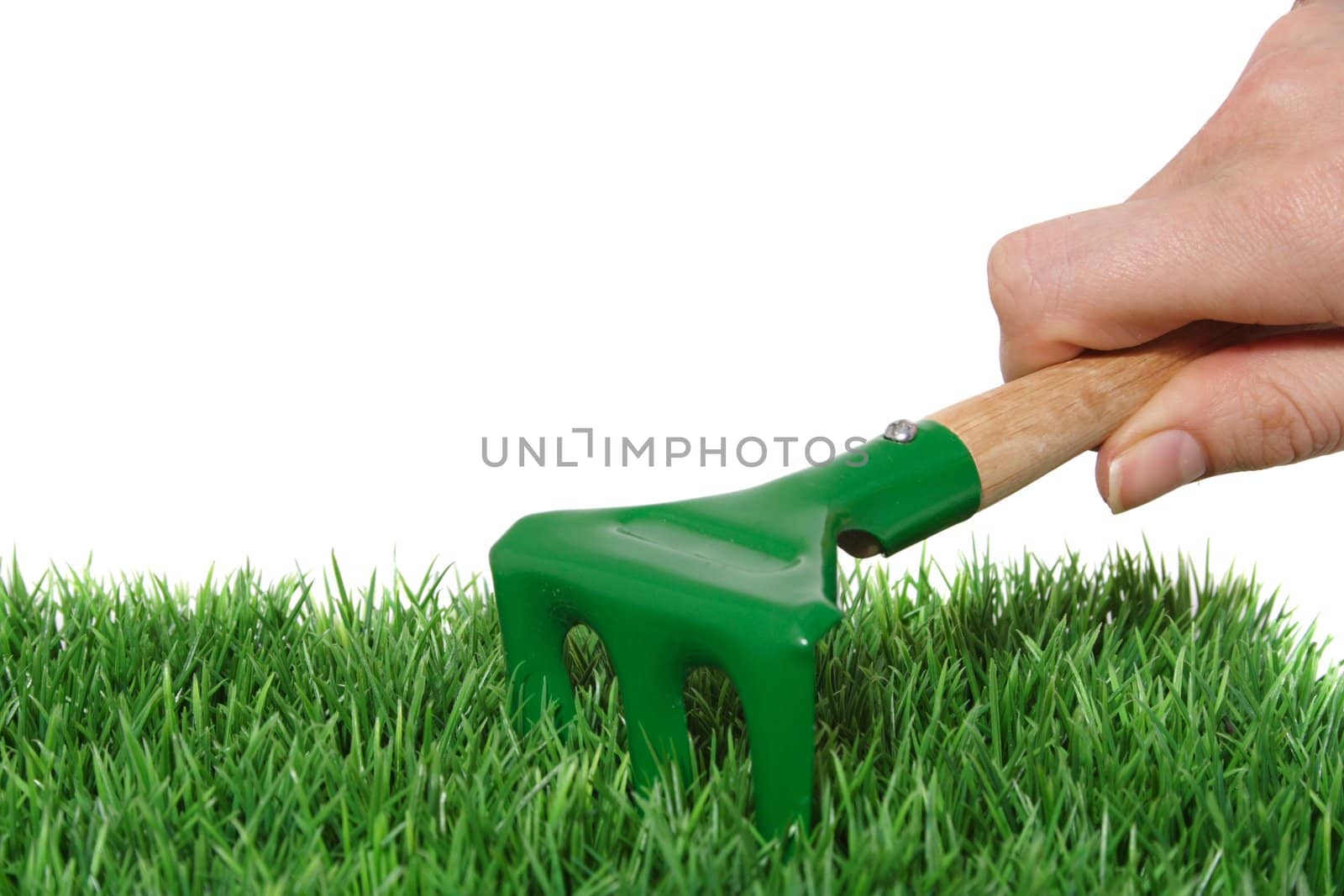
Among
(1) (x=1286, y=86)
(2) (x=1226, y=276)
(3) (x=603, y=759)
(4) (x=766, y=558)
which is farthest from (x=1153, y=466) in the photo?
(3) (x=603, y=759)

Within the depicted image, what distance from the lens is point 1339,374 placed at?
1587mm

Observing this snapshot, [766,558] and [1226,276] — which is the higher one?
[1226,276]

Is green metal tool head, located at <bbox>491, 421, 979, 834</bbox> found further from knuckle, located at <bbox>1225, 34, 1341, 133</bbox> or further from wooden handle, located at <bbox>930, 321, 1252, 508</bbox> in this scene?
knuckle, located at <bbox>1225, 34, 1341, 133</bbox>

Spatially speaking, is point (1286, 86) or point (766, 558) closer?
point (766, 558)

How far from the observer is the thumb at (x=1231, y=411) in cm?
158

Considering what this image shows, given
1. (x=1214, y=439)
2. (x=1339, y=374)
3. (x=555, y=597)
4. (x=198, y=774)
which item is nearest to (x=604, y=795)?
(x=555, y=597)

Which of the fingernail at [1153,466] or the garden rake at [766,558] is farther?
the fingernail at [1153,466]

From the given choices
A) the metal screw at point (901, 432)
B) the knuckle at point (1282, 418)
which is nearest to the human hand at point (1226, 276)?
the knuckle at point (1282, 418)

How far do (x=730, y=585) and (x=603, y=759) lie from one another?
226mm

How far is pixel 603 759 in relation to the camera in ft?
4.27

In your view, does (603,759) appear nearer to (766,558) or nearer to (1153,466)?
(766,558)

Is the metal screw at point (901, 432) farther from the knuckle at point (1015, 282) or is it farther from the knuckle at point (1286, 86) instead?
the knuckle at point (1286, 86)

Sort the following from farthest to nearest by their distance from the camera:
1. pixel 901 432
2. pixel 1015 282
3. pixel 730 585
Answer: pixel 1015 282
pixel 901 432
pixel 730 585

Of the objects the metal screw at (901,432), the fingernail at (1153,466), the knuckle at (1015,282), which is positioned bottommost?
the fingernail at (1153,466)
